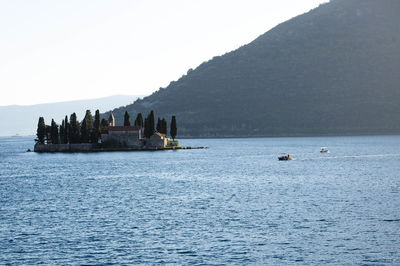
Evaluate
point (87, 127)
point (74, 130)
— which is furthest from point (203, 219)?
point (74, 130)

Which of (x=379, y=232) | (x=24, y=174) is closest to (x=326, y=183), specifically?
(x=379, y=232)

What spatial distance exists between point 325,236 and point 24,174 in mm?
88571

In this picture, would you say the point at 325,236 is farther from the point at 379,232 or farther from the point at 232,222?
the point at 232,222

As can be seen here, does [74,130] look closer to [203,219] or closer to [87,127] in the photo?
[87,127]

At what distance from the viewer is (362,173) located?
119m

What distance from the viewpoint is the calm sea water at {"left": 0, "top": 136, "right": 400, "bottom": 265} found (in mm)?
47562

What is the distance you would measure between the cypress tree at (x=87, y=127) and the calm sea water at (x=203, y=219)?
7292 centimetres

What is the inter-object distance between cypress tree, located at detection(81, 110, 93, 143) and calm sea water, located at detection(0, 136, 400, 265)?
72922 mm

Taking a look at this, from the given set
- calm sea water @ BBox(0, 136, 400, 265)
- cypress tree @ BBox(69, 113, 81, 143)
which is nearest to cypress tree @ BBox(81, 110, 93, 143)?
cypress tree @ BBox(69, 113, 81, 143)

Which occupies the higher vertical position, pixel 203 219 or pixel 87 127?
pixel 87 127

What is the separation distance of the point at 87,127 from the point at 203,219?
440 feet

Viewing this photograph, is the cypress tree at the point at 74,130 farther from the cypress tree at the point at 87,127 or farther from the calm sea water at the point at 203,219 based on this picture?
the calm sea water at the point at 203,219

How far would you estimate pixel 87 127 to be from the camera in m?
192

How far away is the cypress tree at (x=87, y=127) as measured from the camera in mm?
188875
